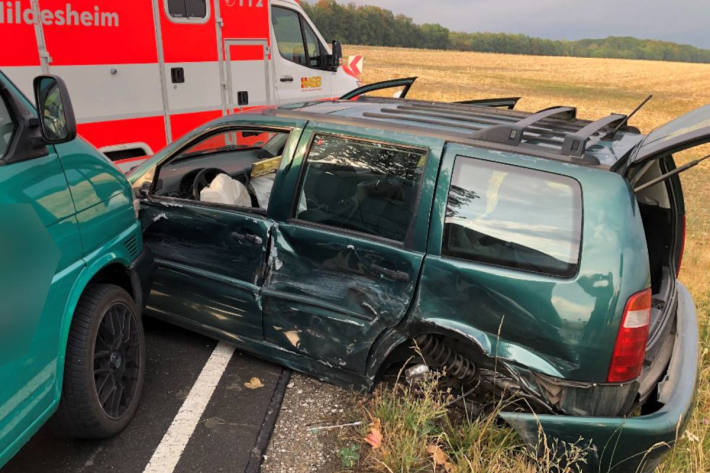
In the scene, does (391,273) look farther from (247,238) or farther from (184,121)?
(184,121)

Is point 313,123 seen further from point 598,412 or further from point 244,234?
point 598,412

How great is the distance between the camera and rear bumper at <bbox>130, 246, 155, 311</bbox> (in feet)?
10.6

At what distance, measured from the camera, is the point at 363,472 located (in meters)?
2.77

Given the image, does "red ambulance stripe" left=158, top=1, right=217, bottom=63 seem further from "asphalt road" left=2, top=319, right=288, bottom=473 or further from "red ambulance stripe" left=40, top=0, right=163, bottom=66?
"asphalt road" left=2, top=319, right=288, bottom=473

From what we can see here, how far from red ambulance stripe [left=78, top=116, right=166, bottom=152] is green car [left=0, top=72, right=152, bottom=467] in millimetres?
3529

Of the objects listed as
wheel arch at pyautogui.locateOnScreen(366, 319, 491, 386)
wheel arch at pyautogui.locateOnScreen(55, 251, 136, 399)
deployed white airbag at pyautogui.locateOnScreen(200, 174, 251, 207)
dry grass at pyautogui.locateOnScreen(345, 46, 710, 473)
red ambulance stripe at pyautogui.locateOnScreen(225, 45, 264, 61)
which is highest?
red ambulance stripe at pyautogui.locateOnScreen(225, 45, 264, 61)

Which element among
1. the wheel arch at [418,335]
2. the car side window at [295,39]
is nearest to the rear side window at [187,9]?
the car side window at [295,39]

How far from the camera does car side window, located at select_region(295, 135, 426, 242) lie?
9.55ft

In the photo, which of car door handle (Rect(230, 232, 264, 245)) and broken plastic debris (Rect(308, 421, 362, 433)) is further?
car door handle (Rect(230, 232, 264, 245))

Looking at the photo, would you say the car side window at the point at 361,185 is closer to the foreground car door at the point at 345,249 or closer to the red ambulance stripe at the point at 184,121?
the foreground car door at the point at 345,249

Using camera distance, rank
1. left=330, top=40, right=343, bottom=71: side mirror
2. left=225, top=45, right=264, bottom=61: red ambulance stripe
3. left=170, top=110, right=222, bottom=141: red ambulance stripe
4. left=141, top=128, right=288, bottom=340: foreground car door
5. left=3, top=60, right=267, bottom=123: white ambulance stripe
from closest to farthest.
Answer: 1. left=141, top=128, right=288, bottom=340: foreground car door
2. left=3, top=60, right=267, bottom=123: white ambulance stripe
3. left=170, top=110, right=222, bottom=141: red ambulance stripe
4. left=225, top=45, right=264, bottom=61: red ambulance stripe
5. left=330, top=40, right=343, bottom=71: side mirror

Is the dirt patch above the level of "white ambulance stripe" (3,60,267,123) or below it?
below

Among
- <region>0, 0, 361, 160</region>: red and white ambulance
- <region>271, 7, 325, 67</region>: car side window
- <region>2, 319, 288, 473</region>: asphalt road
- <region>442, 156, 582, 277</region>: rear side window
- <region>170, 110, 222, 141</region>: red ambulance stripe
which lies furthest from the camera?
A: <region>271, 7, 325, 67</region>: car side window

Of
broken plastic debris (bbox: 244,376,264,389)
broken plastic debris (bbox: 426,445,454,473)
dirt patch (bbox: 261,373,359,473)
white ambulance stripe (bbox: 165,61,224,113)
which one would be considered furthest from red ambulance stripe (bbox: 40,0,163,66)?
broken plastic debris (bbox: 426,445,454,473)
